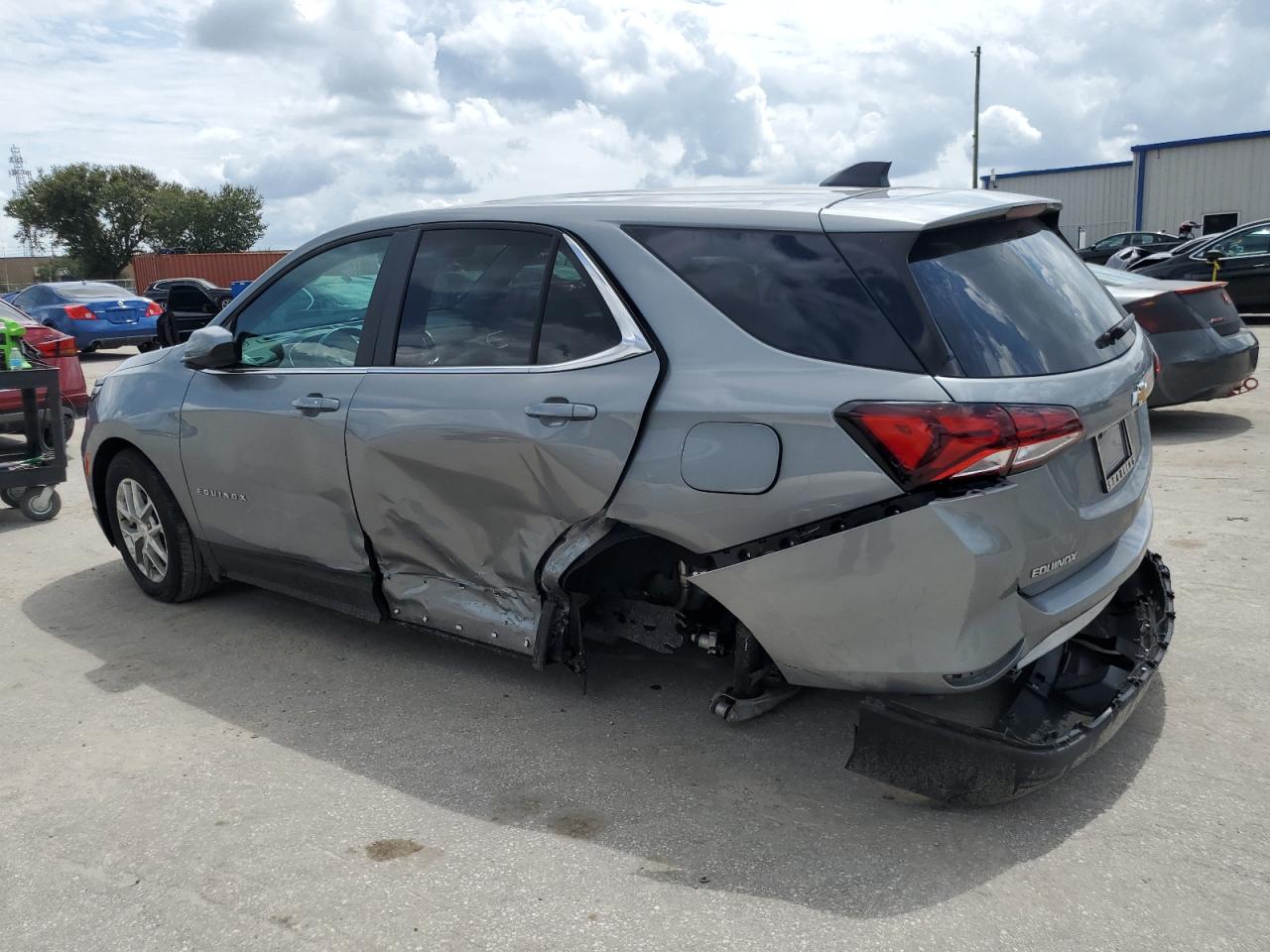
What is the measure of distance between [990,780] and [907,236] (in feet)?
4.81

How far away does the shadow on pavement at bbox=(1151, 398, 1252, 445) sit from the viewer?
26.5 feet

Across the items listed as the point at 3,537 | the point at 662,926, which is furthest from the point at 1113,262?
the point at 662,926

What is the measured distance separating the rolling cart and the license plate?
6065mm

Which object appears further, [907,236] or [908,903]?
[907,236]

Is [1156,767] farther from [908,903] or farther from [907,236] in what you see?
[907,236]

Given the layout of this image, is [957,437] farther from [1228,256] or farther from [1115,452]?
[1228,256]

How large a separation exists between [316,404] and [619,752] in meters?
1.72

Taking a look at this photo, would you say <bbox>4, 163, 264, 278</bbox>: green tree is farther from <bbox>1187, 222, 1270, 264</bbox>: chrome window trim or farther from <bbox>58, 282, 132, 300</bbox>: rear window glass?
<bbox>1187, 222, 1270, 264</bbox>: chrome window trim

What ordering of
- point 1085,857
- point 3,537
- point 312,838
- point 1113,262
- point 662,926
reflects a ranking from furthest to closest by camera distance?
point 1113,262, point 3,537, point 312,838, point 1085,857, point 662,926

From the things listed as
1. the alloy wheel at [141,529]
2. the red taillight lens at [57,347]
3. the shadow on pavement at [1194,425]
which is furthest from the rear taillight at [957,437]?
the red taillight lens at [57,347]

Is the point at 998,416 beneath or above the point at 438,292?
beneath

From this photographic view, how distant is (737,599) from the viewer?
3.17 m

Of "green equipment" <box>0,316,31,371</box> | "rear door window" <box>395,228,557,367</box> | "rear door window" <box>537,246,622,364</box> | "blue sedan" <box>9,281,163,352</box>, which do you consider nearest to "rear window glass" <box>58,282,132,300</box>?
"blue sedan" <box>9,281,163,352</box>

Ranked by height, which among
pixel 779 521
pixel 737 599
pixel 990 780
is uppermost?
pixel 779 521
